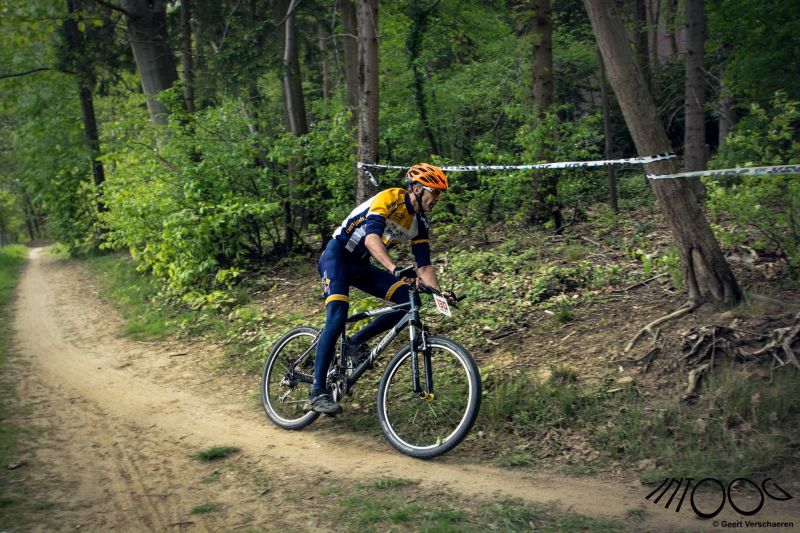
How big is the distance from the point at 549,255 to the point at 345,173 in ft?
11.6

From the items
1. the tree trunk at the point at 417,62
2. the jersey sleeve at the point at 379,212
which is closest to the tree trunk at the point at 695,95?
the tree trunk at the point at 417,62

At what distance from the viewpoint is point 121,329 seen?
10.4 metres

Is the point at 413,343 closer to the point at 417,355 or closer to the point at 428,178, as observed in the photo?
the point at 417,355

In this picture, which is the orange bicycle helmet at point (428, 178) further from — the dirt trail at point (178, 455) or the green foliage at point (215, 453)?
the green foliage at point (215, 453)

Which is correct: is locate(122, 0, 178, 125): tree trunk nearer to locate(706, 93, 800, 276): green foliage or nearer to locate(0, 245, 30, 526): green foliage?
locate(0, 245, 30, 526): green foliage

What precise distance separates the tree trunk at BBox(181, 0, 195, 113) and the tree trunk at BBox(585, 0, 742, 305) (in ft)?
33.6

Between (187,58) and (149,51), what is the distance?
0.81 metres

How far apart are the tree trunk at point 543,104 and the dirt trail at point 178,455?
5.27m

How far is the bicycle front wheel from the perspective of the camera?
16.9 ft

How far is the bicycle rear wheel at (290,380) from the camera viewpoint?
6156 millimetres

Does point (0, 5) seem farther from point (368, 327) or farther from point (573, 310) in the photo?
point (573, 310)

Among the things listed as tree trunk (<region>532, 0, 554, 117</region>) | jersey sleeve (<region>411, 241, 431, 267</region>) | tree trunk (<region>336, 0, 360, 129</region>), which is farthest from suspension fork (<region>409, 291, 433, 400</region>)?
tree trunk (<region>336, 0, 360, 129</region>)

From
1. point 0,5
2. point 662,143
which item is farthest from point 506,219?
point 0,5

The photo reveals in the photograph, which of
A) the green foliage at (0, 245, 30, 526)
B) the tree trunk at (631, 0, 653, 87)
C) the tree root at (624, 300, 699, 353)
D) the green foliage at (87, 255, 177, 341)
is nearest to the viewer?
the green foliage at (0, 245, 30, 526)
